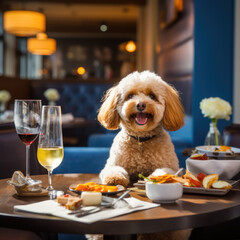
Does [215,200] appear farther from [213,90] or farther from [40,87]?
[40,87]

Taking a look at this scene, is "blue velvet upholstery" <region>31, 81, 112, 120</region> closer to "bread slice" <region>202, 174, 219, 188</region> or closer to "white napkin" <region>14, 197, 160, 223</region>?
"bread slice" <region>202, 174, 219, 188</region>

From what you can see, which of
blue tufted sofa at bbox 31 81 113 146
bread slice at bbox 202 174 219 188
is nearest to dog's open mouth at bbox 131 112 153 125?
bread slice at bbox 202 174 219 188

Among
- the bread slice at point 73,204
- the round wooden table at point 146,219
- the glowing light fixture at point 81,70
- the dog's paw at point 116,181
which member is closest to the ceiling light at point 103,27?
the glowing light fixture at point 81,70

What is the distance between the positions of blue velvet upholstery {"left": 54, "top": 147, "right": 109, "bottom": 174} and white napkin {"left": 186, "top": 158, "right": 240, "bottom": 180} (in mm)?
1540

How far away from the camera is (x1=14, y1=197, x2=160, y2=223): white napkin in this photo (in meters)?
1.04

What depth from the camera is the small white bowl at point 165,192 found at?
1.20 meters

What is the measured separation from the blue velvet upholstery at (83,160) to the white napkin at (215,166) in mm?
1540

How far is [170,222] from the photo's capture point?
105 centimetres

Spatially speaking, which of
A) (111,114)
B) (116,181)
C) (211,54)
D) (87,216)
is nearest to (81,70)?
(211,54)

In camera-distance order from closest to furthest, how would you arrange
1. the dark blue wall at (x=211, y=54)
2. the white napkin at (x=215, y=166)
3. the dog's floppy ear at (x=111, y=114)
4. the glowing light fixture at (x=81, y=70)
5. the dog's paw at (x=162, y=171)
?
the white napkin at (x=215, y=166) < the dog's paw at (x=162, y=171) < the dog's floppy ear at (x=111, y=114) < the dark blue wall at (x=211, y=54) < the glowing light fixture at (x=81, y=70)

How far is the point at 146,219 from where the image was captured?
40.7 inches

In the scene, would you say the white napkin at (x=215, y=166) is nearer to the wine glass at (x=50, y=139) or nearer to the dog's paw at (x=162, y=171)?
the dog's paw at (x=162, y=171)

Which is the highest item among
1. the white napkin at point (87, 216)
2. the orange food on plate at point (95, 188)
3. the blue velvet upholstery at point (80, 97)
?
the blue velvet upholstery at point (80, 97)

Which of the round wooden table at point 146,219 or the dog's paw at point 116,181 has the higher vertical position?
the dog's paw at point 116,181
